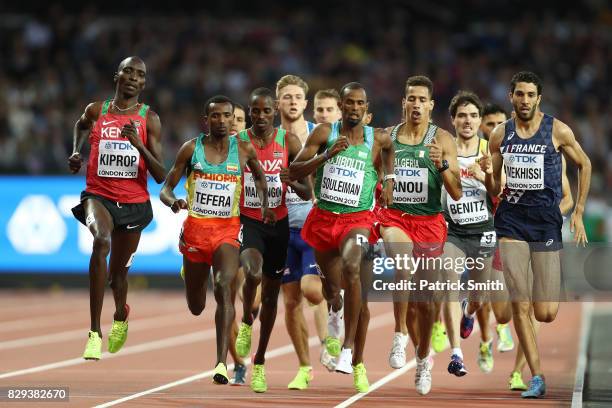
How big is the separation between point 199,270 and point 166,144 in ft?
41.1

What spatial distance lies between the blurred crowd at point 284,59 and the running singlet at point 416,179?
11.0 meters

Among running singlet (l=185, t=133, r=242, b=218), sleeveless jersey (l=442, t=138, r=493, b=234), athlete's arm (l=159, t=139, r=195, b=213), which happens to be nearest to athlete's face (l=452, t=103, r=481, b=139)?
sleeveless jersey (l=442, t=138, r=493, b=234)

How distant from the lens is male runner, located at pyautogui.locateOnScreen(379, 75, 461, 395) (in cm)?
1073

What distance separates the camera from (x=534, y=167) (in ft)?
34.3

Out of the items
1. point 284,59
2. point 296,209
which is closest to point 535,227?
point 296,209

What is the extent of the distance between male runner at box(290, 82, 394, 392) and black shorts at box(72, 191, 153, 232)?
4.67 ft

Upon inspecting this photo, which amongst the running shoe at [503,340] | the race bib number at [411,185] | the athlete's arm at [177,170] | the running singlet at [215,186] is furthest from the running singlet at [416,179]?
the running shoe at [503,340]

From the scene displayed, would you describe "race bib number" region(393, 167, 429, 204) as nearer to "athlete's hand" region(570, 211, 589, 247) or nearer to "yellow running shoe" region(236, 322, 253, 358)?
"athlete's hand" region(570, 211, 589, 247)

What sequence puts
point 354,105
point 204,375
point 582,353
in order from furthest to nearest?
point 582,353, point 204,375, point 354,105

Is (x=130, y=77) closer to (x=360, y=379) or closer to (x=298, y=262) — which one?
(x=298, y=262)

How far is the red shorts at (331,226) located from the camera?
34.4 ft

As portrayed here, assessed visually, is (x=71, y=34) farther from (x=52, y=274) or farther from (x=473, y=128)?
(x=473, y=128)

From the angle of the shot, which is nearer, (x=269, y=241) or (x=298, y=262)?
(x=269, y=241)

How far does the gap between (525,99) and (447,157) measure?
31.1 inches
